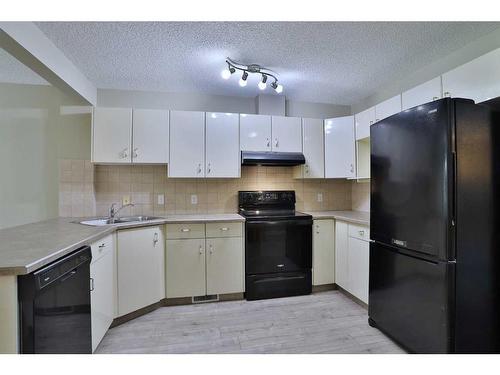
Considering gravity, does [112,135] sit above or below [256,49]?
below

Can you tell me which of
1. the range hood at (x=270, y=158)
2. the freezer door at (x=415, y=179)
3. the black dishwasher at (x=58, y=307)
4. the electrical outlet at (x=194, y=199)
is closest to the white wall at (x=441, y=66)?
the freezer door at (x=415, y=179)

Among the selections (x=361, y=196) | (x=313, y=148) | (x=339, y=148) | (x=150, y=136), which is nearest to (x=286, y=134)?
(x=313, y=148)

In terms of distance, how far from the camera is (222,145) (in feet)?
9.05

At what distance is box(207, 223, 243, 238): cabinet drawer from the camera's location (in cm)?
251

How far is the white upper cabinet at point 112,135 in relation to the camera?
2.50 metres

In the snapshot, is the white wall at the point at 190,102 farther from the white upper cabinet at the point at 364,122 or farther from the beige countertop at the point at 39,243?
the beige countertop at the point at 39,243

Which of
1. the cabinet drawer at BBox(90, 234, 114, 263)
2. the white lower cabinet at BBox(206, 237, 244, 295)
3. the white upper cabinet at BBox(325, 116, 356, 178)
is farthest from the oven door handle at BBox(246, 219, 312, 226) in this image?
the cabinet drawer at BBox(90, 234, 114, 263)

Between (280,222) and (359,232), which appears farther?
(280,222)

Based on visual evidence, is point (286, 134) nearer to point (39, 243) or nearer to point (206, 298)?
point (206, 298)

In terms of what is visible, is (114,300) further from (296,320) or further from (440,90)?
(440,90)

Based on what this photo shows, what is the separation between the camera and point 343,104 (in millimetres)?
3449

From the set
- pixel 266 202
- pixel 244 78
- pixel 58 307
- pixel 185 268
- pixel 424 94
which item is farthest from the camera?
pixel 266 202

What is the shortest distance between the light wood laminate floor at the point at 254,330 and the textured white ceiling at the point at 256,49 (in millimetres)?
2369

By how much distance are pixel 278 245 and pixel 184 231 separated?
1.02 meters
